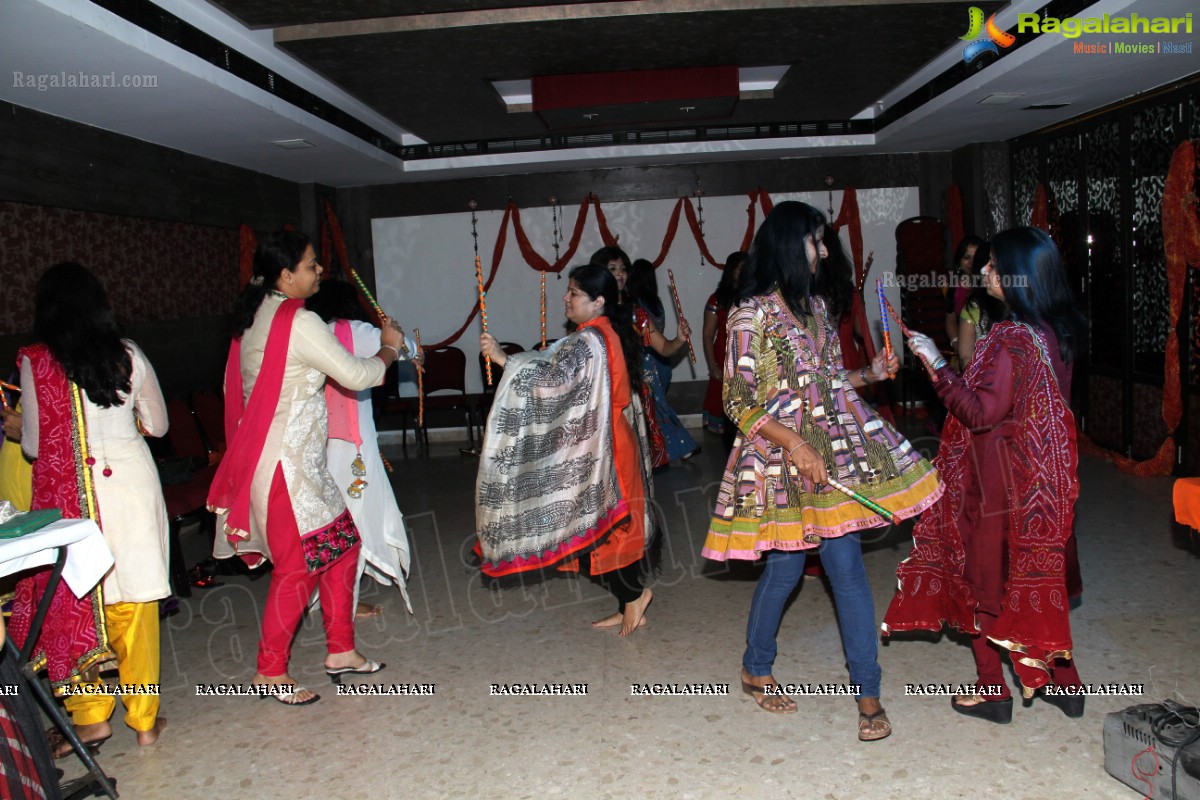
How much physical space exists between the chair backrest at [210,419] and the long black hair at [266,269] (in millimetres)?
2809

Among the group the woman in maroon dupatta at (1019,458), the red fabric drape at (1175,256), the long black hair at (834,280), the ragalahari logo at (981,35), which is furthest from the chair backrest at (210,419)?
the red fabric drape at (1175,256)

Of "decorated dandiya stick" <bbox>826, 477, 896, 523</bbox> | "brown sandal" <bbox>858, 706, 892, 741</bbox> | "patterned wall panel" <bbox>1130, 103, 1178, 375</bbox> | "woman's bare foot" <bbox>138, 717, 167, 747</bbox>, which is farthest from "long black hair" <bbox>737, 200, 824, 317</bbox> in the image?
"patterned wall panel" <bbox>1130, 103, 1178, 375</bbox>

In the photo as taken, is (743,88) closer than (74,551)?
No

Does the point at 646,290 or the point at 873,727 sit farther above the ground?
the point at 646,290

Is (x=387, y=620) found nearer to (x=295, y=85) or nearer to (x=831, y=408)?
(x=831, y=408)

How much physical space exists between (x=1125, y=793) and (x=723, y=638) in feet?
4.68

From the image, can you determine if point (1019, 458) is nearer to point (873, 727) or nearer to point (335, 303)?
point (873, 727)

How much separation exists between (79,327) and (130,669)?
3.37 ft

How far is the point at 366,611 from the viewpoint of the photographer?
154 inches

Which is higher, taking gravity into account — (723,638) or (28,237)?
(28,237)

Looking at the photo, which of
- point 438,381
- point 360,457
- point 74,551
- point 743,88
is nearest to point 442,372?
point 438,381

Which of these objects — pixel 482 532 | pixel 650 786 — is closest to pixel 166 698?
pixel 482 532

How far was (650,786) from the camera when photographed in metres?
2.44

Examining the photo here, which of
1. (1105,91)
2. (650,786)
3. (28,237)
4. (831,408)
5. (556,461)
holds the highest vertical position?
(1105,91)
